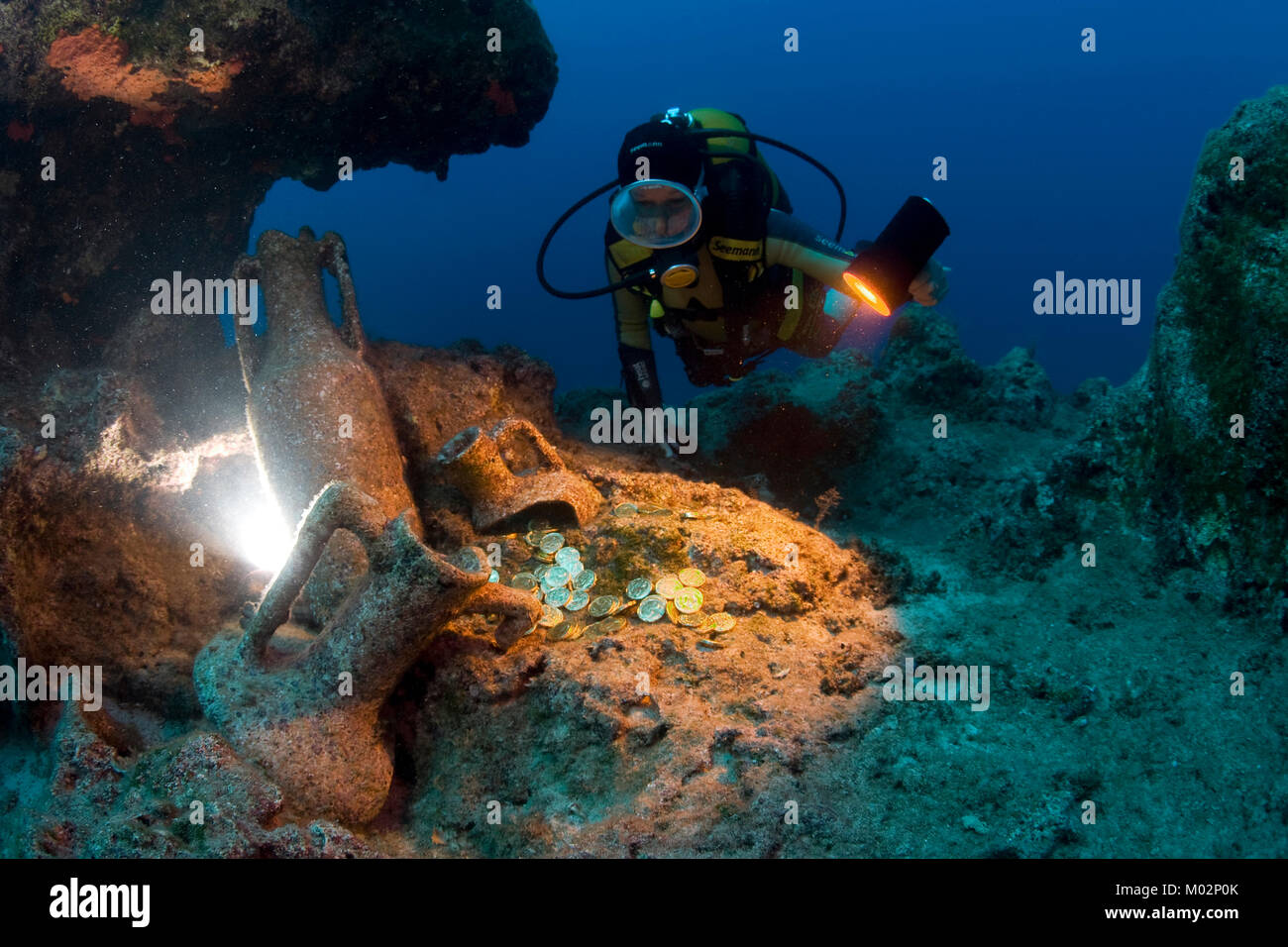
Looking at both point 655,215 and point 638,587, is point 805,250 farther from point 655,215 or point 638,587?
point 638,587

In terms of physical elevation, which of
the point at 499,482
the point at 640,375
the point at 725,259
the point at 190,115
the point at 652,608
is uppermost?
the point at 190,115

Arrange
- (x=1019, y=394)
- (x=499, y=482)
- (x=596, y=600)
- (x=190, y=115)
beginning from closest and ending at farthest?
(x=596, y=600), (x=499, y=482), (x=190, y=115), (x=1019, y=394)

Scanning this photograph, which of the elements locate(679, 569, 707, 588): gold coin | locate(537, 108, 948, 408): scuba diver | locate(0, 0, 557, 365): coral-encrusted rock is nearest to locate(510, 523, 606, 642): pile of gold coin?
locate(679, 569, 707, 588): gold coin

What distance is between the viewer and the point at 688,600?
13.4 feet

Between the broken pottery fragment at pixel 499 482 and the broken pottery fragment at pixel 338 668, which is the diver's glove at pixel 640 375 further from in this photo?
the broken pottery fragment at pixel 338 668

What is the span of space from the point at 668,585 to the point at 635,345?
2949mm

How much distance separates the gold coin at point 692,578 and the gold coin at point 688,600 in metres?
0.04

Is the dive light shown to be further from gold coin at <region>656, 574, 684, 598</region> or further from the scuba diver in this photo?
gold coin at <region>656, 574, 684, 598</region>

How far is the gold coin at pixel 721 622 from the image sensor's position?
388 centimetres

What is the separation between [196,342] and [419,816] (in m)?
5.88

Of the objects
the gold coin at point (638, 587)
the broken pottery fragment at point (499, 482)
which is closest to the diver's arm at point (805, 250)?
the broken pottery fragment at point (499, 482)

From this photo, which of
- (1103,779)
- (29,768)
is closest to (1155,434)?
(1103,779)

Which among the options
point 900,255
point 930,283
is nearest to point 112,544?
point 900,255

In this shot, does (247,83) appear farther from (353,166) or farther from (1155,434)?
(1155,434)
